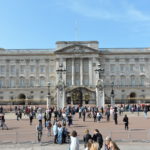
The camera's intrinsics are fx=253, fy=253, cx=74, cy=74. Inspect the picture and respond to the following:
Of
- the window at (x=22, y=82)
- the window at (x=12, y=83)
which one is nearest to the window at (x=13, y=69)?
the window at (x=12, y=83)

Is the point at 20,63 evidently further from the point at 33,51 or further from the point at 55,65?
the point at 55,65

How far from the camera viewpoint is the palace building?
80.1 metres

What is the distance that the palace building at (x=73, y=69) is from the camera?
80062 millimetres

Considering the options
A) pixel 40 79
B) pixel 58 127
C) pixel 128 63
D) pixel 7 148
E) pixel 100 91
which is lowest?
pixel 7 148

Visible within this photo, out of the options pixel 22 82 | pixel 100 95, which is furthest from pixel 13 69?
pixel 100 95

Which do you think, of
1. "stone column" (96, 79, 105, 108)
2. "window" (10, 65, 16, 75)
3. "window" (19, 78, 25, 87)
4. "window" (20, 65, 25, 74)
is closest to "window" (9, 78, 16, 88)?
"window" (19, 78, 25, 87)

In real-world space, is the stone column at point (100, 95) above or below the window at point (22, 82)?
below

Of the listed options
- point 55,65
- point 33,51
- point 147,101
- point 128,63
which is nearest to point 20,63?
point 33,51

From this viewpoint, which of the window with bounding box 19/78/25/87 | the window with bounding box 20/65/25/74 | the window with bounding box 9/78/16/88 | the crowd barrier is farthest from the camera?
the window with bounding box 20/65/25/74

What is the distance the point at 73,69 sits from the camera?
263 feet

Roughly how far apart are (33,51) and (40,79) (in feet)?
31.2

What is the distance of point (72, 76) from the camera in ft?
261

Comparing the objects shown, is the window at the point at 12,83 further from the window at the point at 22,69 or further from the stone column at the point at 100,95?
the stone column at the point at 100,95

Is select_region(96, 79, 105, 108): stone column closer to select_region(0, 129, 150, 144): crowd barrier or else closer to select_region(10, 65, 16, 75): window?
select_region(0, 129, 150, 144): crowd barrier
